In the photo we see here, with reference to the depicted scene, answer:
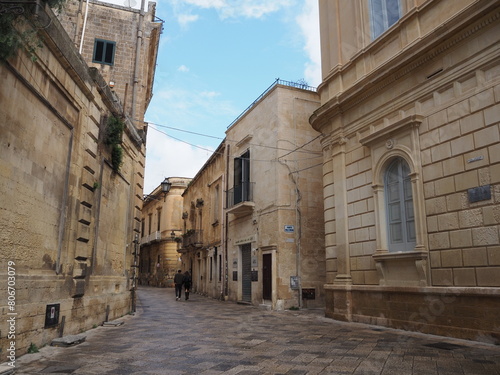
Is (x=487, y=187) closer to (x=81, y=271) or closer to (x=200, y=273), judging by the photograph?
(x=81, y=271)

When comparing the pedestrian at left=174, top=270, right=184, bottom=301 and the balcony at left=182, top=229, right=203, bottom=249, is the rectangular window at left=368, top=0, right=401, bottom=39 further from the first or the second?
the balcony at left=182, top=229, right=203, bottom=249

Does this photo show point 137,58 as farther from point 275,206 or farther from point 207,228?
point 207,228

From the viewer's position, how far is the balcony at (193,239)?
80.9ft

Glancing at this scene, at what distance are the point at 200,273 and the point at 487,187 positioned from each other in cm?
2017

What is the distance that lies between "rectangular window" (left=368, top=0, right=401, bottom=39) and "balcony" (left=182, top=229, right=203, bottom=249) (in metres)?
17.1

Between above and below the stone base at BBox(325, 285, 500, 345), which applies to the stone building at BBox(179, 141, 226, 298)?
above

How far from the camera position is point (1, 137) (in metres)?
5.29

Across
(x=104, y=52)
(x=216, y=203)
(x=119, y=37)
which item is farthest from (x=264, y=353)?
(x=216, y=203)

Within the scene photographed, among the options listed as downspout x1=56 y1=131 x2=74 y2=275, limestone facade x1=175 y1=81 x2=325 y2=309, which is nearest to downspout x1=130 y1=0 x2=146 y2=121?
limestone facade x1=175 y1=81 x2=325 y2=309

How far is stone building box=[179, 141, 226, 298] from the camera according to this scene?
A: 68.1 ft

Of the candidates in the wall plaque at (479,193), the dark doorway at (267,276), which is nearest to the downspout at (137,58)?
the dark doorway at (267,276)

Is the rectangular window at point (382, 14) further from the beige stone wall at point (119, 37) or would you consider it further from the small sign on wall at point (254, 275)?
the small sign on wall at point (254, 275)

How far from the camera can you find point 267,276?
49.2 ft

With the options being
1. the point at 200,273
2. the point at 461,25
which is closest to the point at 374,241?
the point at 461,25
